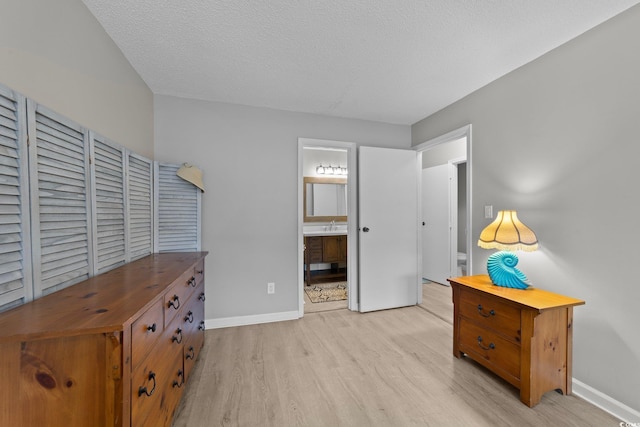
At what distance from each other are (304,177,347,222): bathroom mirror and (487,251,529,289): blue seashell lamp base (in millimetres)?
2987

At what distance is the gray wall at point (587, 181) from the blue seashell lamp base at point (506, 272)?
24cm

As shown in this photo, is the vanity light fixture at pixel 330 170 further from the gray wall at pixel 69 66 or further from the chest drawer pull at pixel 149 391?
the chest drawer pull at pixel 149 391

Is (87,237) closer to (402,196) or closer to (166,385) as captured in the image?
(166,385)

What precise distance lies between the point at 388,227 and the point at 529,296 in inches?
65.8

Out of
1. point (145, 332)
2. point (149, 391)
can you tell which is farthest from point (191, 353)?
point (145, 332)

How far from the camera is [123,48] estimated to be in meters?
1.88

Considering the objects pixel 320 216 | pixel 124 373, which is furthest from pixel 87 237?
pixel 320 216

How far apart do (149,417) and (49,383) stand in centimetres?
45

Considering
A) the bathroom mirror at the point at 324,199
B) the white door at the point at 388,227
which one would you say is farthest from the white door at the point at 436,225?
the bathroom mirror at the point at 324,199

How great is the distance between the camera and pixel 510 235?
1899 mm

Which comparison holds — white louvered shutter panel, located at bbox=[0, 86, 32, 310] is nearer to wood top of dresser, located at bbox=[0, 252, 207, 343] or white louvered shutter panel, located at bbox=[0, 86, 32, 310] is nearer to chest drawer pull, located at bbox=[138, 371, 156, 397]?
wood top of dresser, located at bbox=[0, 252, 207, 343]

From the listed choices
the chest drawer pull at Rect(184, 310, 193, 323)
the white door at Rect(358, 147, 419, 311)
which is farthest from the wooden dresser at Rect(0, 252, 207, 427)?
the white door at Rect(358, 147, 419, 311)

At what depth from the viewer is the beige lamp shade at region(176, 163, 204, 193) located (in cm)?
242

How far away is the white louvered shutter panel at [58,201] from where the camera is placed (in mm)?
A: 1049
